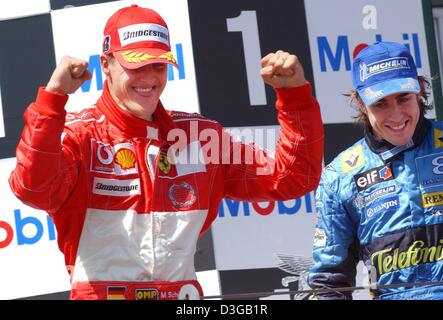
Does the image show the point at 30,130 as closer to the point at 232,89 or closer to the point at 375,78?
the point at 375,78

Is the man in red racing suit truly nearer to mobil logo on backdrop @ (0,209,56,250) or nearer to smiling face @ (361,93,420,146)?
smiling face @ (361,93,420,146)

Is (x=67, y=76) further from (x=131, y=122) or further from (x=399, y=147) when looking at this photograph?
(x=399, y=147)

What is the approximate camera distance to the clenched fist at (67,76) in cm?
278

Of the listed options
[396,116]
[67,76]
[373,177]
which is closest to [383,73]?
[396,116]

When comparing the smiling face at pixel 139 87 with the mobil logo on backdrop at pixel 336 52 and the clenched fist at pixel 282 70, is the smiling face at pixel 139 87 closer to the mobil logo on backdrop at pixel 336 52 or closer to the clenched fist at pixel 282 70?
the clenched fist at pixel 282 70

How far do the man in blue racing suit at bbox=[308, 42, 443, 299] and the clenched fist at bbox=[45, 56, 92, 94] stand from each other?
0.93 meters

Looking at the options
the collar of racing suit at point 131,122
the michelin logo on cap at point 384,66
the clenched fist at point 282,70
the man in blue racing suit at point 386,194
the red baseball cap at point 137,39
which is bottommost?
the man in blue racing suit at point 386,194

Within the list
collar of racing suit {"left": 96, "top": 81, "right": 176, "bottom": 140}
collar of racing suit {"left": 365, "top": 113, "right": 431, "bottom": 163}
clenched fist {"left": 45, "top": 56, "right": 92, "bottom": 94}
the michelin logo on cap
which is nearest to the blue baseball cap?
the michelin logo on cap

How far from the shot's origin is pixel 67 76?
279 cm

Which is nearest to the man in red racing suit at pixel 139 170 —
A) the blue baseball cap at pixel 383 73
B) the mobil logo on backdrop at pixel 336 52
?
the blue baseball cap at pixel 383 73

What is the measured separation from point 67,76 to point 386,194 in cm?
105

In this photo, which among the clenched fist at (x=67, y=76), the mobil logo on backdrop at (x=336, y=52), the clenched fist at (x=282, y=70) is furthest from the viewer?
the mobil logo on backdrop at (x=336, y=52)
